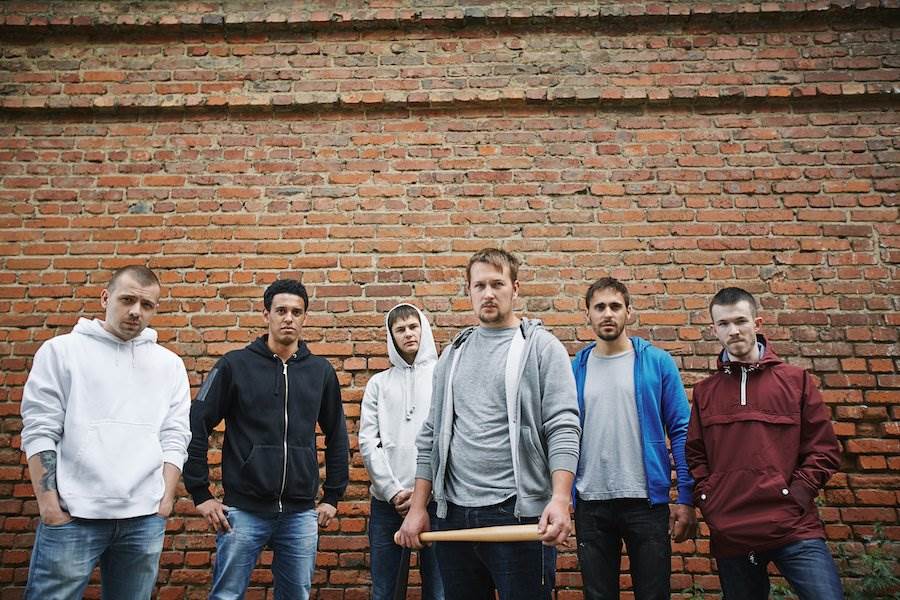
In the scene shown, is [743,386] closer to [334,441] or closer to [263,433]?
[334,441]

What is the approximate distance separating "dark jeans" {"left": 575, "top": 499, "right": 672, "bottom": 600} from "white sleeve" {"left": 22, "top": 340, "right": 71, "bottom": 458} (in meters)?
2.28

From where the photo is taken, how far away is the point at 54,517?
2449 mm

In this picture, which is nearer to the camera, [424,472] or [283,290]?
[424,472]

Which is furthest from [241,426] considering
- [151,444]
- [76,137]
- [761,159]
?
[761,159]

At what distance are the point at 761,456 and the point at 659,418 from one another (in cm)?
46

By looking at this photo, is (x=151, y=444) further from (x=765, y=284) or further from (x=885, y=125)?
(x=885, y=125)

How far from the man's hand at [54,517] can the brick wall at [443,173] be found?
1266 millimetres

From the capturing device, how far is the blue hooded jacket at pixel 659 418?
108 inches

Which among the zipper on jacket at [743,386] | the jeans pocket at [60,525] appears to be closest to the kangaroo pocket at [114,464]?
the jeans pocket at [60,525]

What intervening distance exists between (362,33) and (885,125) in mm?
3530

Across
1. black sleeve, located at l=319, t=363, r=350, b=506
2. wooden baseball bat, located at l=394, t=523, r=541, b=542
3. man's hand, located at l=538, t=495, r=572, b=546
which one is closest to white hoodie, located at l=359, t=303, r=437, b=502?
black sleeve, located at l=319, t=363, r=350, b=506

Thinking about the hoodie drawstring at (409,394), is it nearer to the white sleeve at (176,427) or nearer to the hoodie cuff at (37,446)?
the white sleeve at (176,427)

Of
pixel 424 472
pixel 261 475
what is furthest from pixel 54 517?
pixel 424 472

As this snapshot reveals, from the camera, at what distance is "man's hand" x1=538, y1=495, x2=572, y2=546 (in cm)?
196
